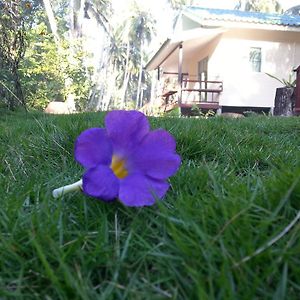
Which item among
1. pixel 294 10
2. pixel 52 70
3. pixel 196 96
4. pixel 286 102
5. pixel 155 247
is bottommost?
pixel 196 96

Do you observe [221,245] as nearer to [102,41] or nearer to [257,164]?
[257,164]

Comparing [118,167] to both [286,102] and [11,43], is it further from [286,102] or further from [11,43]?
[286,102]

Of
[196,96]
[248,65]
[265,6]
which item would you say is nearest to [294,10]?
[265,6]

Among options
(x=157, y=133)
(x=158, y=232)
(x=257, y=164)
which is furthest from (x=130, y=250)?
(x=257, y=164)

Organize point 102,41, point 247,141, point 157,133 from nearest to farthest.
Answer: point 157,133, point 247,141, point 102,41

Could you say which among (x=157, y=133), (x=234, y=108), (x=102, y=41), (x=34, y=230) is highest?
(x=102, y=41)

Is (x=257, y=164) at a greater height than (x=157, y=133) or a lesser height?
lesser

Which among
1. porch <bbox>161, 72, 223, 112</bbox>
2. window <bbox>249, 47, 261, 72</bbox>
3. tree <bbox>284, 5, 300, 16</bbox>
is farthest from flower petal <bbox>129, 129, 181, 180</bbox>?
tree <bbox>284, 5, 300, 16</bbox>

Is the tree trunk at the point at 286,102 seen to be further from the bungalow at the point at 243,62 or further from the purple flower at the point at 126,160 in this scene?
the purple flower at the point at 126,160
